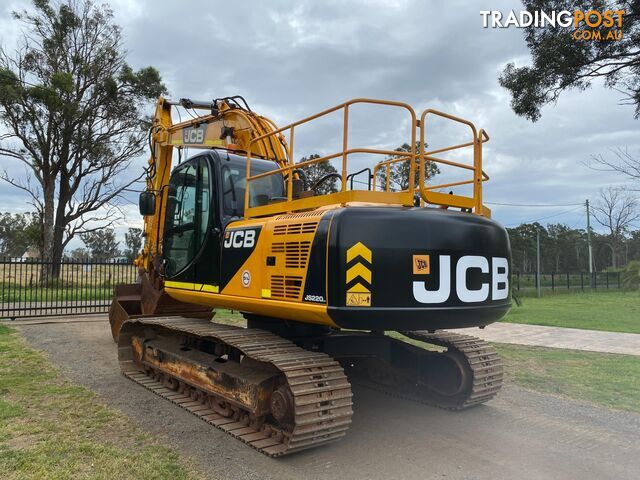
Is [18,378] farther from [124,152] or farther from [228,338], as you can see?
[124,152]

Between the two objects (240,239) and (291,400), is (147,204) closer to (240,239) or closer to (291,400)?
(240,239)

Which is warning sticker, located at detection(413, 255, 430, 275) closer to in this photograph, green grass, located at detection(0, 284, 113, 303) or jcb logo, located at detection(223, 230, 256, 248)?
jcb logo, located at detection(223, 230, 256, 248)

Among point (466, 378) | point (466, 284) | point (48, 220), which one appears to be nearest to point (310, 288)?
point (466, 284)

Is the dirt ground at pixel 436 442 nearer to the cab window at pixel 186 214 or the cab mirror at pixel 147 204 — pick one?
the cab window at pixel 186 214

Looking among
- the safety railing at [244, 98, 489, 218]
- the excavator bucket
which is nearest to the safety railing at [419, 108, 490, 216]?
the safety railing at [244, 98, 489, 218]

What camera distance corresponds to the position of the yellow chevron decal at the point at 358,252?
3863 millimetres

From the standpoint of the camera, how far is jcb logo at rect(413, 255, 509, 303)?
403 cm

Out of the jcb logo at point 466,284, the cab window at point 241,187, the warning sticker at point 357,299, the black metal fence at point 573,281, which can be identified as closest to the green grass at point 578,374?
the jcb logo at point 466,284

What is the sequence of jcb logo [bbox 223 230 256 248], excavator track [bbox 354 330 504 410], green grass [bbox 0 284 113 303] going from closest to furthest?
jcb logo [bbox 223 230 256 248], excavator track [bbox 354 330 504 410], green grass [bbox 0 284 113 303]

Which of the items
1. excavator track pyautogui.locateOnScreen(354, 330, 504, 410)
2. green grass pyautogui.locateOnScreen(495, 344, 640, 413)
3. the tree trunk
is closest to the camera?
excavator track pyautogui.locateOnScreen(354, 330, 504, 410)

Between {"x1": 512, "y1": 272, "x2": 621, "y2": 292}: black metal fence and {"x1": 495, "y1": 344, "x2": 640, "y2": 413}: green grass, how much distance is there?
20.3 metres

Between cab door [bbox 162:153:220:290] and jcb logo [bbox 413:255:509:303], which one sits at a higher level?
cab door [bbox 162:153:220:290]

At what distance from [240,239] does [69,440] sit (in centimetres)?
231

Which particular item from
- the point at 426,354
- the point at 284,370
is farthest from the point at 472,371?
the point at 284,370
